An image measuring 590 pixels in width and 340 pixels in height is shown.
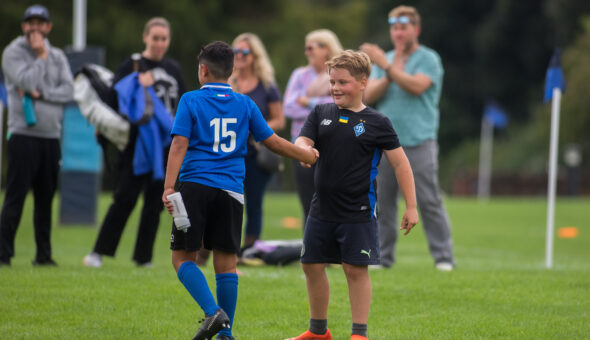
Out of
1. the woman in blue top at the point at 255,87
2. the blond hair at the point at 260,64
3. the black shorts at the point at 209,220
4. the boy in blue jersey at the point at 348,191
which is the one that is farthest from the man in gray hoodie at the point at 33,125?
the boy in blue jersey at the point at 348,191

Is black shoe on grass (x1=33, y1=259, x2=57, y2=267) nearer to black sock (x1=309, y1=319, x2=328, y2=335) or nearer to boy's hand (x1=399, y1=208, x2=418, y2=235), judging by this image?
black sock (x1=309, y1=319, x2=328, y2=335)

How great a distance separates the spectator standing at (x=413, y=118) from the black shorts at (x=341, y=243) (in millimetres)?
3229

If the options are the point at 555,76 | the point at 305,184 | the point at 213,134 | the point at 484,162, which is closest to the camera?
the point at 213,134

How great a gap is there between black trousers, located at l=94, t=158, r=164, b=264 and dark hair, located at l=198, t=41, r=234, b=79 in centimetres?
302

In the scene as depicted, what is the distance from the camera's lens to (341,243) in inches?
212

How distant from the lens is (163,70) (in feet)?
27.3

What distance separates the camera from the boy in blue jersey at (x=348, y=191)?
Answer: 5.35m

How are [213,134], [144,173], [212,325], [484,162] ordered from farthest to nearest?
[484,162] → [144,173] → [213,134] → [212,325]

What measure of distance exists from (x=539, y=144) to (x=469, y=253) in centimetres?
3404

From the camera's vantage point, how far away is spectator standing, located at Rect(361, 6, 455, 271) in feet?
28.1

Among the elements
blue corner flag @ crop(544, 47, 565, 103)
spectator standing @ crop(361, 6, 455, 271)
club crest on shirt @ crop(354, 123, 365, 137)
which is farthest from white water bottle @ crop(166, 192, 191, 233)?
blue corner flag @ crop(544, 47, 565, 103)

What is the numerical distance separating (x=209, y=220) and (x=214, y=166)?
1.18 feet

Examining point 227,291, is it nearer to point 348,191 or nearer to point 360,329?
point 360,329

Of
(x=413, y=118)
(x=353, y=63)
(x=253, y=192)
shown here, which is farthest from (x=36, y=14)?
(x=353, y=63)
